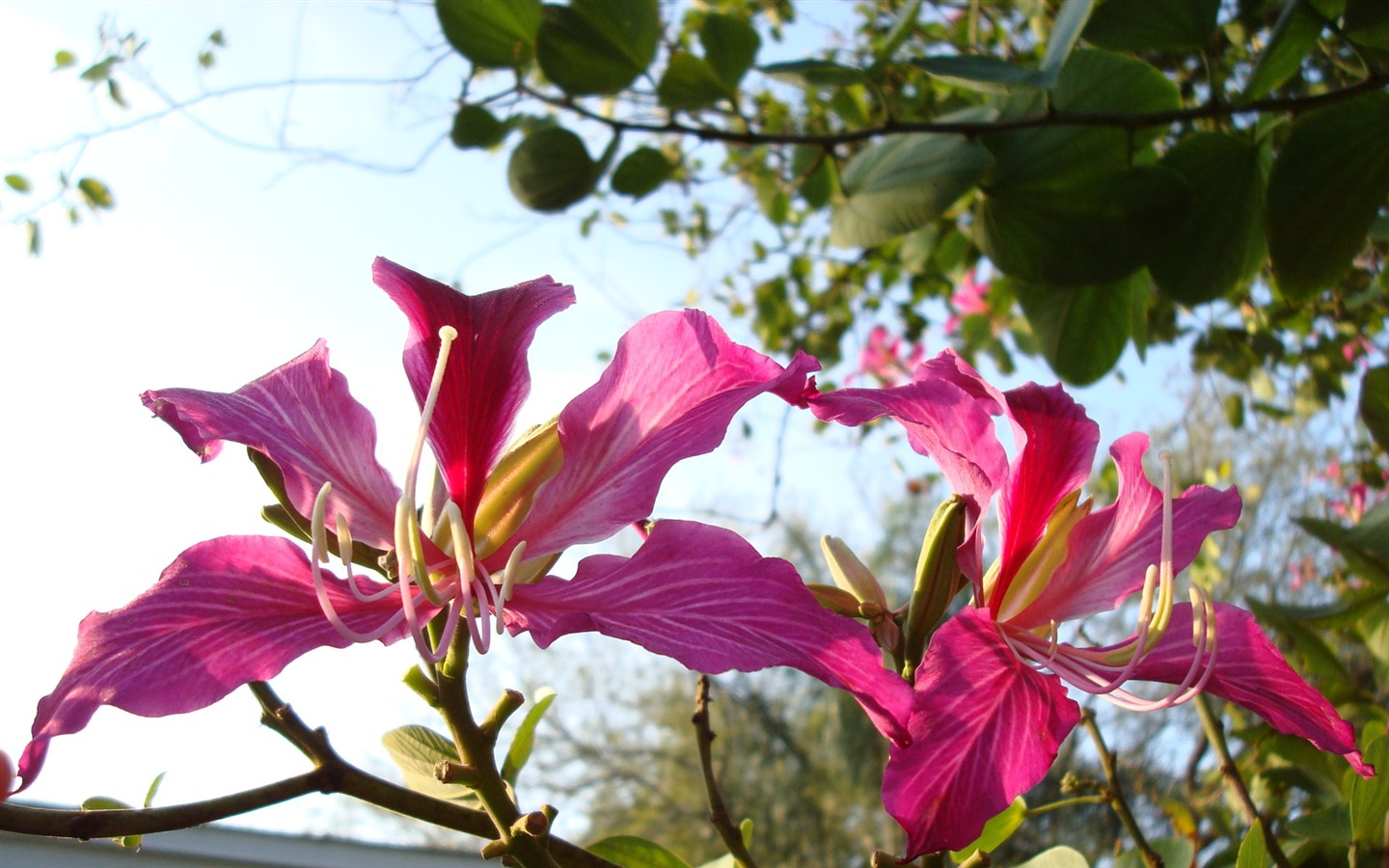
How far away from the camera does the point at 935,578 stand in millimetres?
468

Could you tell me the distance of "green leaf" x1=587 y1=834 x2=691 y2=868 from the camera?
60 centimetres

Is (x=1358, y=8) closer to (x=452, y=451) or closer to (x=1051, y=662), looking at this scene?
(x=1051, y=662)

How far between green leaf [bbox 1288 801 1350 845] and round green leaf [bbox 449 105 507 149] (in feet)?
3.17

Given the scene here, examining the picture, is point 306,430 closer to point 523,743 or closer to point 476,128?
point 523,743

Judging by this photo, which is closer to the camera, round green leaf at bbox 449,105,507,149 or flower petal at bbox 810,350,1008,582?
flower petal at bbox 810,350,1008,582

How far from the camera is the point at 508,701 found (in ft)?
1.48

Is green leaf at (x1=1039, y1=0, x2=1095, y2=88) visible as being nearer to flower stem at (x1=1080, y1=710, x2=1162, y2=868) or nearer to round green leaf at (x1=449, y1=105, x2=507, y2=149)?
flower stem at (x1=1080, y1=710, x2=1162, y2=868)

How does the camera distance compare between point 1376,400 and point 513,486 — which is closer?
point 513,486

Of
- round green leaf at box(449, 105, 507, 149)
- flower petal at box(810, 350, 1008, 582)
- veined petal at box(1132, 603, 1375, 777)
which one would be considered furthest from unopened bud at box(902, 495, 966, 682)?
round green leaf at box(449, 105, 507, 149)

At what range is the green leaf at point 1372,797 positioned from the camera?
61cm

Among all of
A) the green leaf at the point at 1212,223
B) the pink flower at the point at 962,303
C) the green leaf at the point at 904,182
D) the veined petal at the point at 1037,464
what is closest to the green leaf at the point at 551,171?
the green leaf at the point at 904,182

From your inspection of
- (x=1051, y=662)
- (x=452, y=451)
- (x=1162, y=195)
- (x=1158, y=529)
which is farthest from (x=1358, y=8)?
(x=452, y=451)

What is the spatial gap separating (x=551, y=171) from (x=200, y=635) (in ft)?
2.46

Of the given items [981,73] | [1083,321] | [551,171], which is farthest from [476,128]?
[1083,321]
